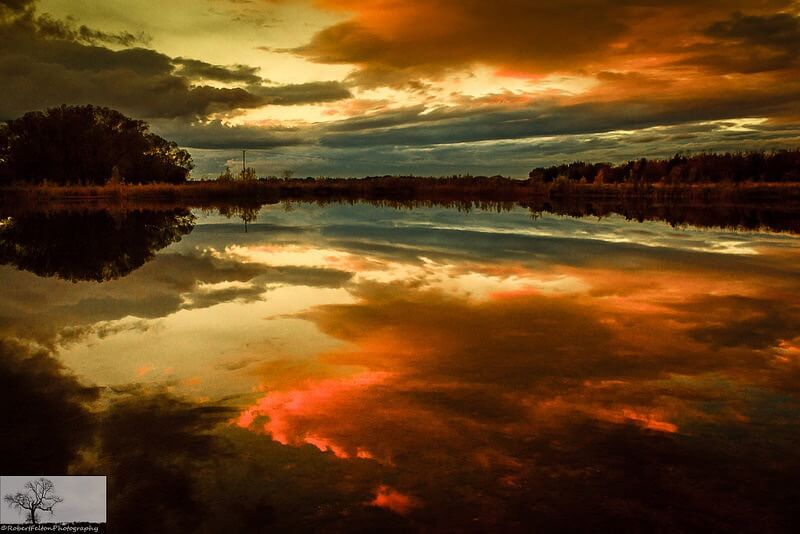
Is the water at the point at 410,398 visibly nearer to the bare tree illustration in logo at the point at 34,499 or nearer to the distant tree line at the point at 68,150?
the bare tree illustration in logo at the point at 34,499

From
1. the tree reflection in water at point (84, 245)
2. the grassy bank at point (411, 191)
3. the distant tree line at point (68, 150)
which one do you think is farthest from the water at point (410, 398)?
the distant tree line at point (68, 150)

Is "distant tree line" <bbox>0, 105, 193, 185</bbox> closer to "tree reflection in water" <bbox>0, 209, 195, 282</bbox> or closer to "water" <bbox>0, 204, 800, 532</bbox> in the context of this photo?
"tree reflection in water" <bbox>0, 209, 195, 282</bbox>

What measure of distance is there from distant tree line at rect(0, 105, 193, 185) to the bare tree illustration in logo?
2661 inches

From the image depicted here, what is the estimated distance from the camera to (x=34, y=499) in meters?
4.32

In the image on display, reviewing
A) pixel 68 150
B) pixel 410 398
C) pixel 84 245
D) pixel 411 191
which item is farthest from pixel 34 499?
pixel 411 191

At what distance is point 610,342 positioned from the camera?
8.55 m

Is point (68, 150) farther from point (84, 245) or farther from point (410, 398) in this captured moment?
point (410, 398)

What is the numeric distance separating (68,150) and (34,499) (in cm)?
7642

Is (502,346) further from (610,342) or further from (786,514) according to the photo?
(786,514)

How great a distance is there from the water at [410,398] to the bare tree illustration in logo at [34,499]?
0.33m

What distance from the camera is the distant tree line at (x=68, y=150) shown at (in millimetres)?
69562

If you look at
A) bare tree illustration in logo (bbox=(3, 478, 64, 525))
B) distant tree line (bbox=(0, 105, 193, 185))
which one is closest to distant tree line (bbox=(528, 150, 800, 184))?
distant tree line (bbox=(0, 105, 193, 185))

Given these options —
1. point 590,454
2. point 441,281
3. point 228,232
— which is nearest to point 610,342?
point 590,454

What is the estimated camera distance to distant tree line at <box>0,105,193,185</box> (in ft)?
228
